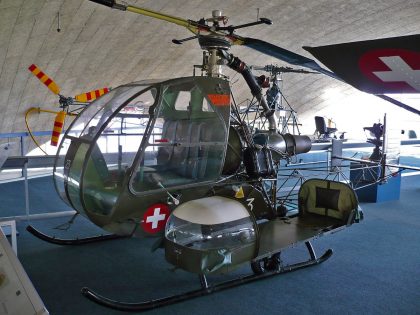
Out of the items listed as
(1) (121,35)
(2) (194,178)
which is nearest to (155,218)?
(2) (194,178)

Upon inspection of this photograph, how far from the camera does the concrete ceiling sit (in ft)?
26.6

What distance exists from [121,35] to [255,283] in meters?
8.24

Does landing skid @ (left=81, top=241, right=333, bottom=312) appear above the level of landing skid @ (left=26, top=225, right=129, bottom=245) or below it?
below

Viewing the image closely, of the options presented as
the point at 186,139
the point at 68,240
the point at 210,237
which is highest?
the point at 186,139

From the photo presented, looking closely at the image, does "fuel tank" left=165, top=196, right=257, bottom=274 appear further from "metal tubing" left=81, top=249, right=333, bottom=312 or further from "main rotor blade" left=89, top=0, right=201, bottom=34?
"main rotor blade" left=89, top=0, right=201, bottom=34

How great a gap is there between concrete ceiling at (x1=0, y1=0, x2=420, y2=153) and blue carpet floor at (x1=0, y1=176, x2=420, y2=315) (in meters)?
5.46

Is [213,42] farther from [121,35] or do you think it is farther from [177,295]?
[121,35]

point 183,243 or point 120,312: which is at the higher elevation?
point 183,243

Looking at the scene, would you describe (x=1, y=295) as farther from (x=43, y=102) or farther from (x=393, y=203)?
(x=43, y=102)

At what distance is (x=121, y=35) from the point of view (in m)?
9.70

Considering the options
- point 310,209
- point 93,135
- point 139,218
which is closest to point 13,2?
point 93,135

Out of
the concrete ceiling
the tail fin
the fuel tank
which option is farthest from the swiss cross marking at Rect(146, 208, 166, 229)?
the concrete ceiling

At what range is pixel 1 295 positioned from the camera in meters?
1.62

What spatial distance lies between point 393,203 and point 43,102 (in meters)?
9.56
